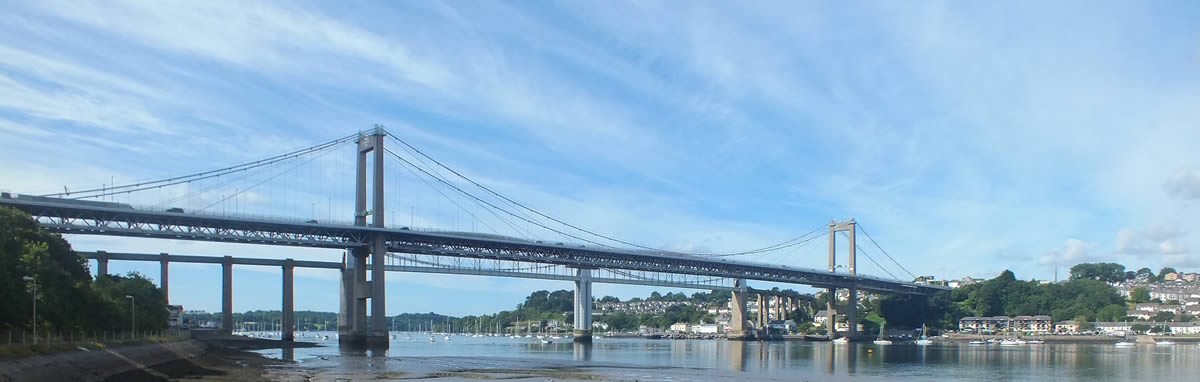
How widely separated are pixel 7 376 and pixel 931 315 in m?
159

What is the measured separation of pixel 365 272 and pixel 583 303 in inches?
1512

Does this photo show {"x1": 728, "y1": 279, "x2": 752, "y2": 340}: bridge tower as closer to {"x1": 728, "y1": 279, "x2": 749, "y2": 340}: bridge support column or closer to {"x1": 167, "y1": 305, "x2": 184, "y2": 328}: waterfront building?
{"x1": 728, "y1": 279, "x2": 749, "y2": 340}: bridge support column

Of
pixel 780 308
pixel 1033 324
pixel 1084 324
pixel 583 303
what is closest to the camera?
pixel 583 303

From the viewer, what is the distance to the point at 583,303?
12012 cm

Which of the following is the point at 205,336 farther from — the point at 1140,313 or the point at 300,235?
the point at 1140,313

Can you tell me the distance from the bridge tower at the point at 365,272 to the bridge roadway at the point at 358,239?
1700 mm

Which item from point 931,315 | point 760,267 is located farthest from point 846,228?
point 760,267

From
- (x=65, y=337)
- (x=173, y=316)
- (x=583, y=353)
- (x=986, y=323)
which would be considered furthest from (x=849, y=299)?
(x=65, y=337)

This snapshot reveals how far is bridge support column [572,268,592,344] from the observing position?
118650 millimetres

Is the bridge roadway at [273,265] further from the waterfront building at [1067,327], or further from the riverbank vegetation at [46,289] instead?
the waterfront building at [1067,327]

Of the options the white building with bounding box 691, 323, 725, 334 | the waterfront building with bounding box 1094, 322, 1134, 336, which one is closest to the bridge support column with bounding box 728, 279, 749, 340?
the white building with bounding box 691, 323, 725, 334

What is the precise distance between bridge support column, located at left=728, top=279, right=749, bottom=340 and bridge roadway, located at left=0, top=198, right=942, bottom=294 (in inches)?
159

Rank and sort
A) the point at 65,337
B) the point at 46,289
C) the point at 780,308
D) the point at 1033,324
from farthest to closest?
the point at 780,308, the point at 1033,324, the point at 65,337, the point at 46,289

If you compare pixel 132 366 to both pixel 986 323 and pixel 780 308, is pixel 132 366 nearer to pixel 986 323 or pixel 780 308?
pixel 986 323
